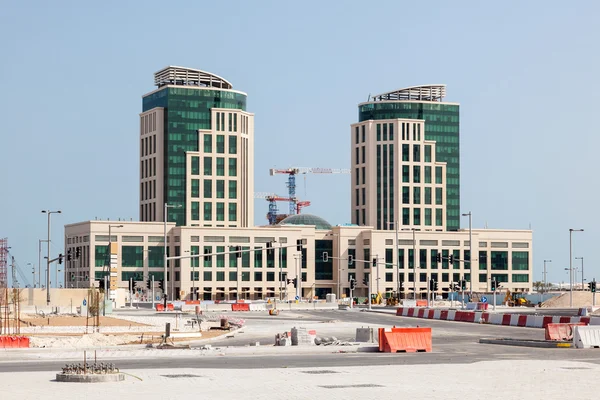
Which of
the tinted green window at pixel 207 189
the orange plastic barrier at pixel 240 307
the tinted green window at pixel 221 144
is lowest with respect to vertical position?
the orange plastic barrier at pixel 240 307

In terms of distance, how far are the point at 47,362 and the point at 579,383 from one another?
18.5 meters

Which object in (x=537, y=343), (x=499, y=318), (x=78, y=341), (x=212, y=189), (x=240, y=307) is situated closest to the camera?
(x=537, y=343)

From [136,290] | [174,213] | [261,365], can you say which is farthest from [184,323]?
[174,213]

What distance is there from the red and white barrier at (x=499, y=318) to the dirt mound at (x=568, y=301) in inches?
1897

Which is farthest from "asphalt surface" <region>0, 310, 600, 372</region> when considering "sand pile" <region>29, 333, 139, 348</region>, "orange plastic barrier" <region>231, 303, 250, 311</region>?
"orange plastic barrier" <region>231, 303, 250, 311</region>

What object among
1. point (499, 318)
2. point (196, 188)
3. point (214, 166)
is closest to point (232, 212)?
point (196, 188)

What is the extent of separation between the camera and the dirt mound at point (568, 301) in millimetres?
132250

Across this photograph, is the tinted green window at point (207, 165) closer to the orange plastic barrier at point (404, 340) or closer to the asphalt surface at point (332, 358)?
the asphalt surface at point (332, 358)

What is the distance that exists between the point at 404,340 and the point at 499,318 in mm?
29307

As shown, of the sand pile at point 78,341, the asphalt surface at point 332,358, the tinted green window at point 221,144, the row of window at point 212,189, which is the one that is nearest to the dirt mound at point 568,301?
the row of window at point 212,189

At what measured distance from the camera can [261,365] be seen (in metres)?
34.6

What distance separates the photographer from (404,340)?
42188 millimetres

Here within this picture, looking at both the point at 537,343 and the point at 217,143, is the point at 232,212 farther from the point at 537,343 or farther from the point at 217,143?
the point at 537,343

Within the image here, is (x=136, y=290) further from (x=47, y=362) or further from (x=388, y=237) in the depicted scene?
(x=47, y=362)
